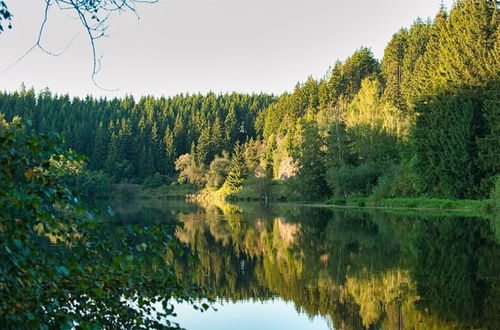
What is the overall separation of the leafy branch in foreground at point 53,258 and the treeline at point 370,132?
1108 millimetres

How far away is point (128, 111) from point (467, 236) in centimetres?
13022

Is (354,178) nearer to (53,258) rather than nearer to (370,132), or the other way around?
(370,132)

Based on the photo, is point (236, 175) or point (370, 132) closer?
point (370, 132)

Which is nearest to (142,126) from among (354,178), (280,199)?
(280,199)

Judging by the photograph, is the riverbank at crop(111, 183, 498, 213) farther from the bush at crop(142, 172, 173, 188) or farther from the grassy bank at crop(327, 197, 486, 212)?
the bush at crop(142, 172, 173, 188)

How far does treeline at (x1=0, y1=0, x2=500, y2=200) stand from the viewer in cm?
4378

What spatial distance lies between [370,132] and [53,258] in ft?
192

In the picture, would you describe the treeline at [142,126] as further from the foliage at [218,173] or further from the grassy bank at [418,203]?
the grassy bank at [418,203]

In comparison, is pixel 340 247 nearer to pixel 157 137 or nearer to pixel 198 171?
pixel 198 171

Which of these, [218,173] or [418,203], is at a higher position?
[218,173]

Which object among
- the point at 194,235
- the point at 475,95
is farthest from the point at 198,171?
the point at 194,235

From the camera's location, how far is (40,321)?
130 inches

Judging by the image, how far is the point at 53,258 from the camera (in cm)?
387

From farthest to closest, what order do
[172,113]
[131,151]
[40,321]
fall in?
[172,113]
[131,151]
[40,321]
